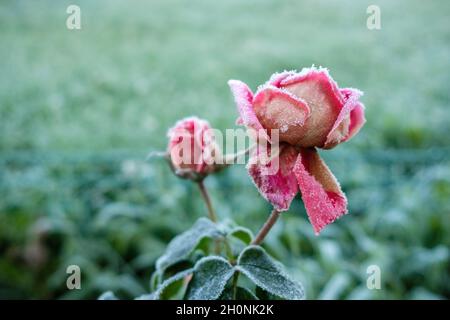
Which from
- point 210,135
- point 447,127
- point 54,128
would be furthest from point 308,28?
point 210,135

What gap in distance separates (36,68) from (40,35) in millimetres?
539

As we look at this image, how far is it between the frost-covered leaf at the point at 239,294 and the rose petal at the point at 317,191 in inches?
2.4

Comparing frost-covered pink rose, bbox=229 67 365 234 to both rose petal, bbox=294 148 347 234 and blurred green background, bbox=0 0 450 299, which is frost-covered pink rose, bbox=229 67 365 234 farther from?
blurred green background, bbox=0 0 450 299

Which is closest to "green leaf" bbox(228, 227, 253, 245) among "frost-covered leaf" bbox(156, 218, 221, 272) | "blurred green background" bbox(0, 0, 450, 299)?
"frost-covered leaf" bbox(156, 218, 221, 272)

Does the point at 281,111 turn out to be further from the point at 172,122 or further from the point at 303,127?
the point at 172,122

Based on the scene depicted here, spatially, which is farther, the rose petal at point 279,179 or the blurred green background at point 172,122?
the blurred green background at point 172,122

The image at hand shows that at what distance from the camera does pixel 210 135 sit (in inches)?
14.0

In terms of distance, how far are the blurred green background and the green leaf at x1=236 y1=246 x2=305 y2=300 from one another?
59cm

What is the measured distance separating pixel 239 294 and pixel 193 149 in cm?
10

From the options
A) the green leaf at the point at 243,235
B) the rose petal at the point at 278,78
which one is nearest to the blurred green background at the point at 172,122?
the green leaf at the point at 243,235

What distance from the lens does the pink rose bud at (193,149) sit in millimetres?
350

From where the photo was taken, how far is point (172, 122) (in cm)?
186

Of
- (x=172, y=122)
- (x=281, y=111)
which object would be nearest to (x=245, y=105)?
(x=281, y=111)

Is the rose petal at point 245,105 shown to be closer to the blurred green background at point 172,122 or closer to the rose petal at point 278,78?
the rose petal at point 278,78
